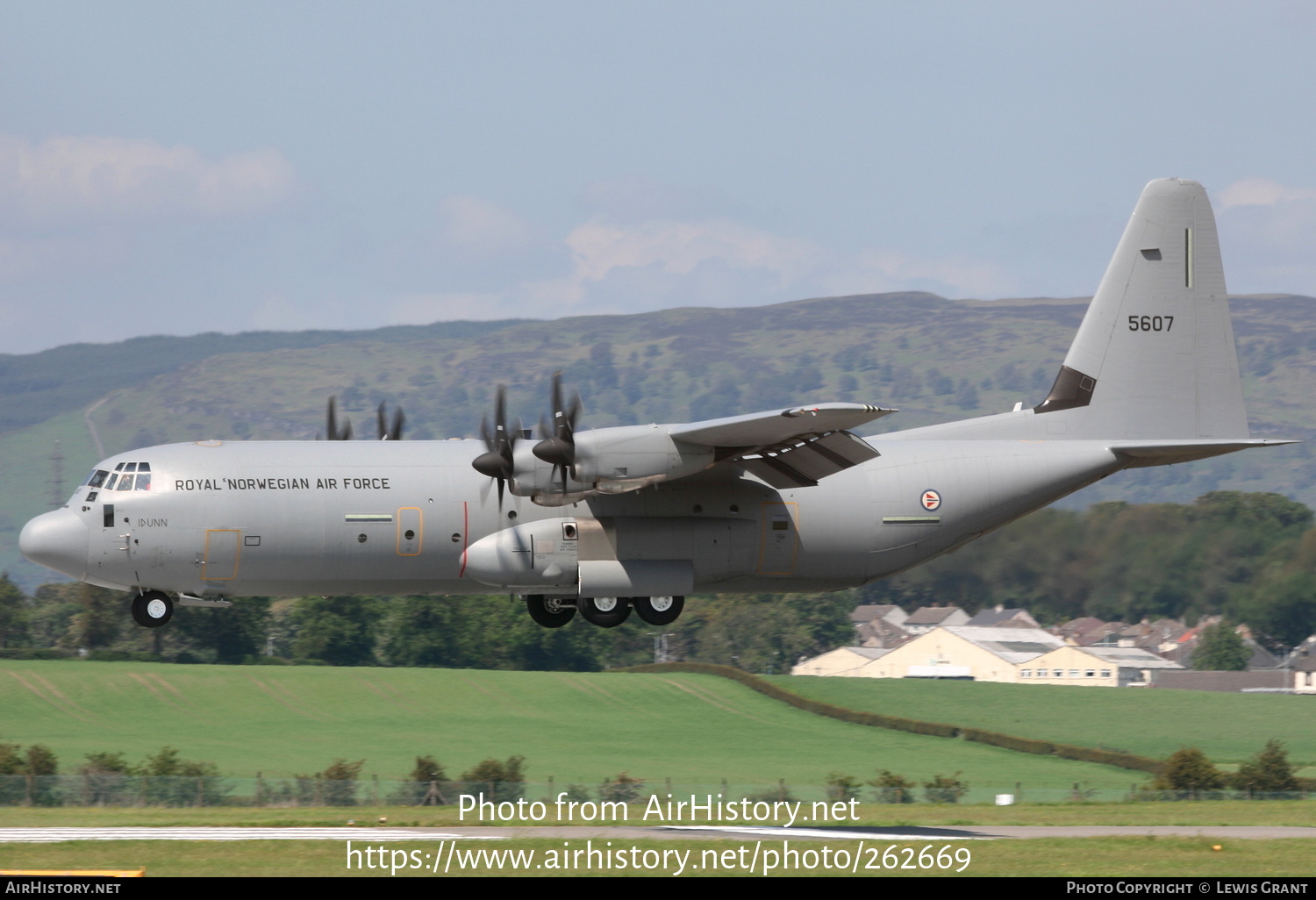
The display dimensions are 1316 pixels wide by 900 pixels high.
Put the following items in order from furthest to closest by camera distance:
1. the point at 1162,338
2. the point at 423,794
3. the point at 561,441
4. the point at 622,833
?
the point at 423,794
the point at 1162,338
the point at 622,833
the point at 561,441

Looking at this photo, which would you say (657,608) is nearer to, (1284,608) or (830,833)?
(830,833)

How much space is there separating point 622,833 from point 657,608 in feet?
15.2

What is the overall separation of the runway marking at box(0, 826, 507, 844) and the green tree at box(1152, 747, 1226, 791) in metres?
28.8

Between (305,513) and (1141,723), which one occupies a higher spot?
(305,513)

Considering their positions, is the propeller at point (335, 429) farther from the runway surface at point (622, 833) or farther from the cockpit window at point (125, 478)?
the runway surface at point (622, 833)

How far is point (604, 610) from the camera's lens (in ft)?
105

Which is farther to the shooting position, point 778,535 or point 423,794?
point 423,794

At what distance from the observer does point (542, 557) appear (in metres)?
31.3

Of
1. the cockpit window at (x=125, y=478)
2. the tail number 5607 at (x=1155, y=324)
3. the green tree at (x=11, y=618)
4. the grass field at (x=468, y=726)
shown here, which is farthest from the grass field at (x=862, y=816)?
the green tree at (x=11, y=618)

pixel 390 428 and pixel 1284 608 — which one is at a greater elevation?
pixel 390 428

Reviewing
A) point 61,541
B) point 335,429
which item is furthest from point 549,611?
point 61,541
